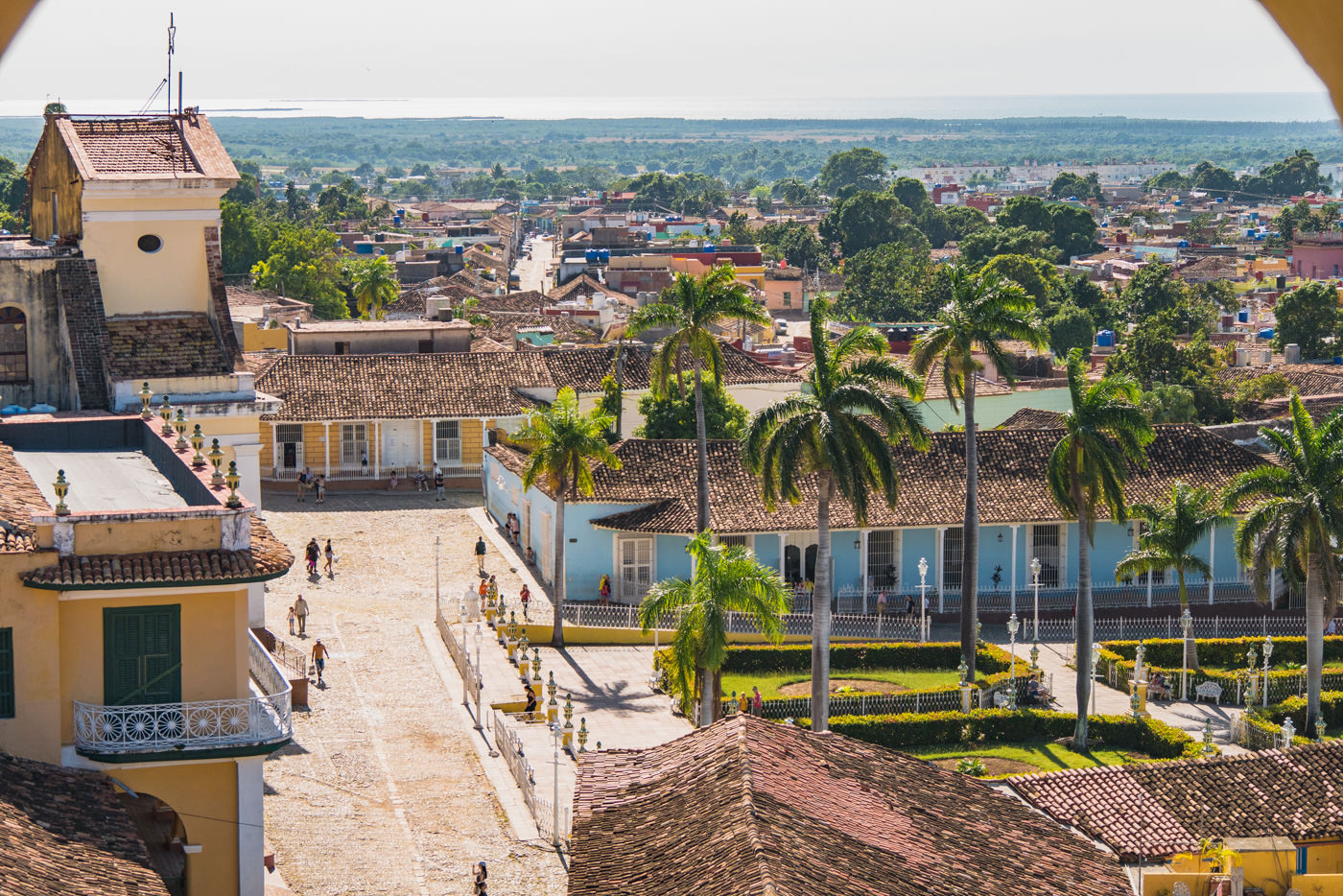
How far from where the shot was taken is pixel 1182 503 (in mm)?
36438

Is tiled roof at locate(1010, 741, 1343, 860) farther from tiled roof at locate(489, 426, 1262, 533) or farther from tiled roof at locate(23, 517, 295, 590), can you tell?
tiled roof at locate(489, 426, 1262, 533)

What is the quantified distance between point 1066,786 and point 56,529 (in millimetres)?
13050

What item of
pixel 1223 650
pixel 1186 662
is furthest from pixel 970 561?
pixel 1223 650

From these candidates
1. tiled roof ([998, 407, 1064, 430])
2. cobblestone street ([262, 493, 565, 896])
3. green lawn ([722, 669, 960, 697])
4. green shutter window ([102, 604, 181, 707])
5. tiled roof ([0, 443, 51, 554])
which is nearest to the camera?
tiled roof ([0, 443, 51, 554])

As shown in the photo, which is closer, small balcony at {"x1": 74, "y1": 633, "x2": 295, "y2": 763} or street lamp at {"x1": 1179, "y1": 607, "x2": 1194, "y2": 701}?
small balcony at {"x1": 74, "y1": 633, "x2": 295, "y2": 763}

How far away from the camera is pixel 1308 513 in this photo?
32125 millimetres

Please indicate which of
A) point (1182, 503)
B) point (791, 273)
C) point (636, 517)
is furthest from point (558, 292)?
point (1182, 503)

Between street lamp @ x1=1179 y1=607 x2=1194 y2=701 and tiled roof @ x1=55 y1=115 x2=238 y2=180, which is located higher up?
tiled roof @ x1=55 y1=115 x2=238 y2=180

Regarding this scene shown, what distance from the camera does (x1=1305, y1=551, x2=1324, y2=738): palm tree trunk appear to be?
105ft

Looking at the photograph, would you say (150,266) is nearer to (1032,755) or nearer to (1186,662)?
(1032,755)

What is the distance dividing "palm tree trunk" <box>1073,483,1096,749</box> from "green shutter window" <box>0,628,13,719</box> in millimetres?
19315

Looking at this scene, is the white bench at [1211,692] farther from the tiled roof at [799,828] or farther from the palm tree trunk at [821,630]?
the tiled roof at [799,828]

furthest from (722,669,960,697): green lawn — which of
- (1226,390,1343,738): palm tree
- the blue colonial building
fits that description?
(1226,390,1343,738): palm tree

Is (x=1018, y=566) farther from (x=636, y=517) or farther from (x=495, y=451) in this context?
(x=495, y=451)
